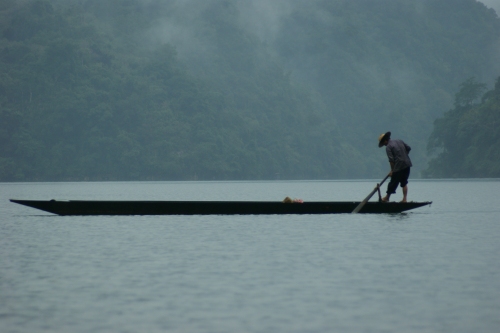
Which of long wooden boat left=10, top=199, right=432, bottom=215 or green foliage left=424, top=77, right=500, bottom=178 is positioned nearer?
long wooden boat left=10, top=199, right=432, bottom=215

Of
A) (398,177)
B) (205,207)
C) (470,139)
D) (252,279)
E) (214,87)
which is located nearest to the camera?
(252,279)

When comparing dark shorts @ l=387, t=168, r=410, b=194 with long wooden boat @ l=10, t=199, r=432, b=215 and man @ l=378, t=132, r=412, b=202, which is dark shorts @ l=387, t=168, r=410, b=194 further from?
long wooden boat @ l=10, t=199, r=432, b=215

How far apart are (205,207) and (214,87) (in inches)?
3768

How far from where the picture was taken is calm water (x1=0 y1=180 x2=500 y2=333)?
25.1 ft

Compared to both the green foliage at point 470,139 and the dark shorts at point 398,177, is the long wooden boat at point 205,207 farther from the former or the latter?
the green foliage at point 470,139

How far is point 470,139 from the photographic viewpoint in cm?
8681

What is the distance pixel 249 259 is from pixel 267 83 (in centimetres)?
11480

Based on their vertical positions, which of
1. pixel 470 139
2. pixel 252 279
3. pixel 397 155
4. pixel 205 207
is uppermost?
pixel 470 139

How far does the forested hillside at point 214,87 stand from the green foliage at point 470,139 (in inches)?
960

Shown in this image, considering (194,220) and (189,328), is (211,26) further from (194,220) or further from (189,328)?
(189,328)

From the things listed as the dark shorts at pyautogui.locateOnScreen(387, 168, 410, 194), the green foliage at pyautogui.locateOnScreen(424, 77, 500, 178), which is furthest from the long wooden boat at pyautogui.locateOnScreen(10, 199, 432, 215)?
the green foliage at pyautogui.locateOnScreen(424, 77, 500, 178)

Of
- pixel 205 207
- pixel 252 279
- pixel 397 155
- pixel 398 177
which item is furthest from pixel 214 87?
pixel 252 279

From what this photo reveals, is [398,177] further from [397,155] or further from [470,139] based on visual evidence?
[470,139]

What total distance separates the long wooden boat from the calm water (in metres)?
3.04
